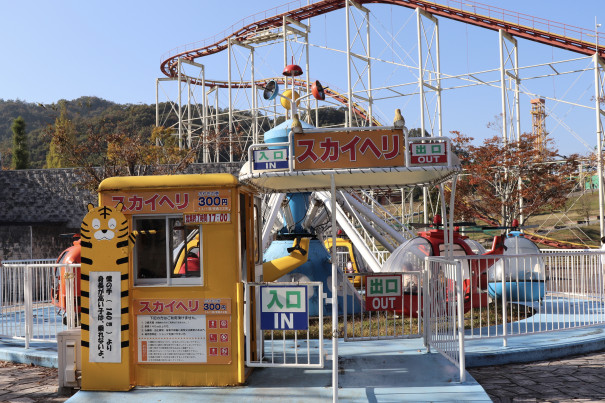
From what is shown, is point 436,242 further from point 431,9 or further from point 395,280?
point 431,9

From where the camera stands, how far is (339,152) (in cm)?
549

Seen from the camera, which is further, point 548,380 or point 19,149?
point 19,149

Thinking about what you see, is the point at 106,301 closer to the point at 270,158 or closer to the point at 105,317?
Result: the point at 105,317

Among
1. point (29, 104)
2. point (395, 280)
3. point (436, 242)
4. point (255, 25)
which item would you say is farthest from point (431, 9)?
point (29, 104)

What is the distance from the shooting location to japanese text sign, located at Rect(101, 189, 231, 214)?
598 centimetres

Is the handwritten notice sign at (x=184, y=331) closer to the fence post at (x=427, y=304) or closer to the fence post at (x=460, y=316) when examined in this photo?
the fence post at (x=460, y=316)

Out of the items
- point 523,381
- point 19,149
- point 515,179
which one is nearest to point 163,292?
point 523,381

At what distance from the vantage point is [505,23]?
23.7 m

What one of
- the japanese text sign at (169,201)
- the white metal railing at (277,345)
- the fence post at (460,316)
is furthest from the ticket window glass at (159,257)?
the fence post at (460,316)

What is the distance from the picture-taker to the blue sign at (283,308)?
5.79m

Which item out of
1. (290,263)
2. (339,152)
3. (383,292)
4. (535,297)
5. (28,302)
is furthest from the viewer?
(535,297)

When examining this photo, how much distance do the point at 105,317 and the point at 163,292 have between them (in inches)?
25.2

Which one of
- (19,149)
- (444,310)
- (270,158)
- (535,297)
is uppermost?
(19,149)

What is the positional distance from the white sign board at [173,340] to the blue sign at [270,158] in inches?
68.4
